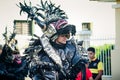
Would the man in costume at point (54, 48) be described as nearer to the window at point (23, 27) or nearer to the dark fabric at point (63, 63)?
the dark fabric at point (63, 63)

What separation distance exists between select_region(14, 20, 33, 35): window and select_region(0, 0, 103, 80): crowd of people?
0.22 m

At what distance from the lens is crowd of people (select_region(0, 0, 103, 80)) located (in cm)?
1128

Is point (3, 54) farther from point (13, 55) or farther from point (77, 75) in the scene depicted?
point (77, 75)

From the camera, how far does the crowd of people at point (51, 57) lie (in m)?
11.3

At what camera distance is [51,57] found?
1153cm

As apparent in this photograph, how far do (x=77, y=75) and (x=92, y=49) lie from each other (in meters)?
0.77

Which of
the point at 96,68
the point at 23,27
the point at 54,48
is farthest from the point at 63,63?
the point at 23,27

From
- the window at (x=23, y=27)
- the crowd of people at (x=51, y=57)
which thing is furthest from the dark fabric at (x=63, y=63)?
A: the window at (x=23, y=27)

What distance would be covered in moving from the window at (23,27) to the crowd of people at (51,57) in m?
0.22

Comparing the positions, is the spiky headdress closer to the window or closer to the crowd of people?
the crowd of people

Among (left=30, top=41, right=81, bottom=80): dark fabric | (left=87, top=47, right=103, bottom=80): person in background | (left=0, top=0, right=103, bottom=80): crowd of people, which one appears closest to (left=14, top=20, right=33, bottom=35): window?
(left=0, top=0, right=103, bottom=80): crowd of people

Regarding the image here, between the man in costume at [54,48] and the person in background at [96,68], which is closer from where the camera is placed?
the man in costume at [54,48]

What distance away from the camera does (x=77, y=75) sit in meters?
11.7

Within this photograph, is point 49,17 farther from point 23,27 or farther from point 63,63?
point 63,63
